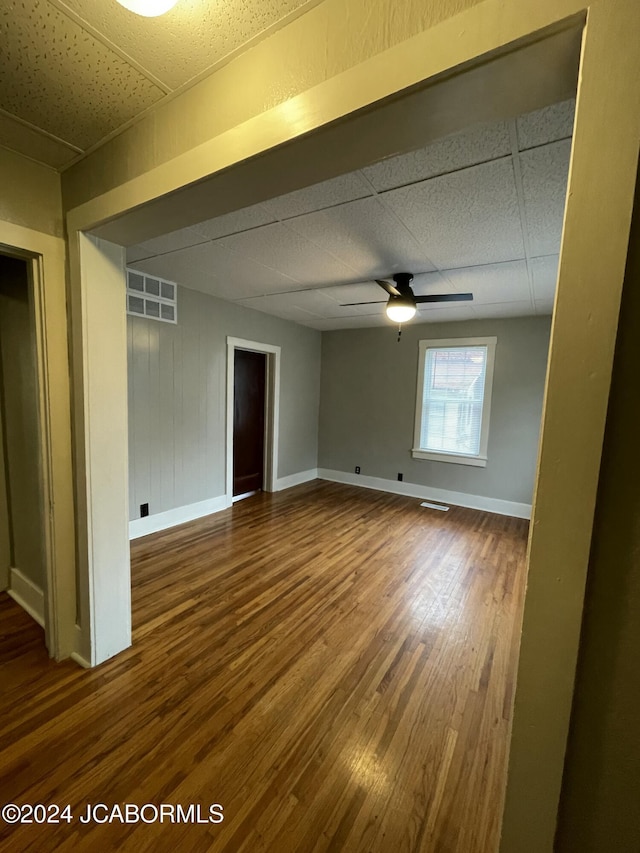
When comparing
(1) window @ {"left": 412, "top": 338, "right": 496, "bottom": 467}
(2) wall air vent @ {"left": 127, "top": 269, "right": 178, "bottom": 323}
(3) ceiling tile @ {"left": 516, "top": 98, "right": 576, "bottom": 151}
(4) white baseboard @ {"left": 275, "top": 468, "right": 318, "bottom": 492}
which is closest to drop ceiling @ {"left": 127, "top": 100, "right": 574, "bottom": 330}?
(3) ceiling tile @ {"left": 516, "top": 98, "right": 576, "bottom": 151}

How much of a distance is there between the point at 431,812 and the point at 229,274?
3524 millimetres

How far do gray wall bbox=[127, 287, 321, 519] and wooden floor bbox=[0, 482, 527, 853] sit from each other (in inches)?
35.3

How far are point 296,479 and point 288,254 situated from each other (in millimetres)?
3615

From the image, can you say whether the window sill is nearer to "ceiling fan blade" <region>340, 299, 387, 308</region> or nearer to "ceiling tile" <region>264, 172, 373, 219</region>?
"ceiling fan blade" <region>340, 299, 387, 308</region>

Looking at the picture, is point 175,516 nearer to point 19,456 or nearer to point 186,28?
point 19,456

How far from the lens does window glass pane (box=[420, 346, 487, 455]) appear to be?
462cm

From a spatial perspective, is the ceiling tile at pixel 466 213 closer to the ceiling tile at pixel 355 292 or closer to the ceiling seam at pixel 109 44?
the ceiling tile at pixel 355 292

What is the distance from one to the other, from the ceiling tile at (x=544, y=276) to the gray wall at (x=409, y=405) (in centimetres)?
86

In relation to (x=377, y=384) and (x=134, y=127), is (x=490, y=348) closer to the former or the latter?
(x=377, y=384)

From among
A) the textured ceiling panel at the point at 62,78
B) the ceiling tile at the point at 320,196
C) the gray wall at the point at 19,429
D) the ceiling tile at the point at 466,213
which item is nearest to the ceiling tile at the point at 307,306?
the ceiling tile at the point at 466,213

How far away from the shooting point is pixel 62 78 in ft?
3.84

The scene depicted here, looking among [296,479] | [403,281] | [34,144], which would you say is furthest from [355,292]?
[296,479]

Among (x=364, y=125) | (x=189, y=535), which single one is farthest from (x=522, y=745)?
(x=189, y=535)

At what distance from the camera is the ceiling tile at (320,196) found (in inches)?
67.3
